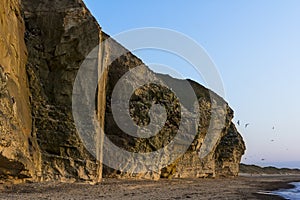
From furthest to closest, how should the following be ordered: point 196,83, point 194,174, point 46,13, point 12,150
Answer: point 196,83, point 194,174, point 46,13, point 12,150

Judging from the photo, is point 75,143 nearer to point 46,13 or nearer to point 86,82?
point 86,82

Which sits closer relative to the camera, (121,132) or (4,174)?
(4,174)

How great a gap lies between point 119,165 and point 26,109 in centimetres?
1157

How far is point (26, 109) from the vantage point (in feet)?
64.0

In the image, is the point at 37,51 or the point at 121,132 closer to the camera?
the point at 37,51

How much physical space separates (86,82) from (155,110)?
12.8 meters

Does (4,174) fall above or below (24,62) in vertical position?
below

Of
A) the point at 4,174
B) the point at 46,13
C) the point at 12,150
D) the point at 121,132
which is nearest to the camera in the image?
the point at 12,150

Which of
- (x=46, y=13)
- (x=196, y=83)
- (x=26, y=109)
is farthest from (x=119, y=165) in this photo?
(x=196, y=83)

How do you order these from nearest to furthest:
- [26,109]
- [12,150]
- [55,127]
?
1. [12,150]
2. [26,109]
3. [55,127]

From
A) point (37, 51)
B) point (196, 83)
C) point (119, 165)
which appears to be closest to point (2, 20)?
point (37, 51)

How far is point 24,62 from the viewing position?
67.5 feet

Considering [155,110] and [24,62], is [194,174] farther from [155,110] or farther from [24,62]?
[24,62]

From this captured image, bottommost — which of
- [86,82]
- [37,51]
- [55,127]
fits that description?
[55,127]
